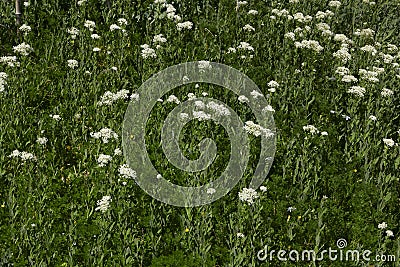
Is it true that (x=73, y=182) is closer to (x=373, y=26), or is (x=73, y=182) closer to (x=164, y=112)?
(x=164, y=112)

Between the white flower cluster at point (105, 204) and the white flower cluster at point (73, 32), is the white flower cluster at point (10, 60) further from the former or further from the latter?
the white flower cluster at point (105, 204)

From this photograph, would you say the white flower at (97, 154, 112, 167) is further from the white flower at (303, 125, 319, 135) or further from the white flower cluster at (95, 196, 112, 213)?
the white flower at (303, 125, 319, 135)

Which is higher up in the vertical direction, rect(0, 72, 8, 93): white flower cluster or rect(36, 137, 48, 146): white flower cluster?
rect(0, 72, 8, 93): white flower cluster

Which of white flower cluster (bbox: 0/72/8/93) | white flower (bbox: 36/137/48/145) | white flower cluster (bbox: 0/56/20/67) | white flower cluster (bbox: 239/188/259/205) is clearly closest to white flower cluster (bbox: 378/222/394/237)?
white flower cluster (bbox: 239/188/259/205)

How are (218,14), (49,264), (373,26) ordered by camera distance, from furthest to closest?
1. (373,26)
2. (218,14)
3. (49,264)

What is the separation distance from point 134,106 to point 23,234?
84.5 inches

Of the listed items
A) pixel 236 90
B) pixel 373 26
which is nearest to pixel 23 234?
pixel 236 90

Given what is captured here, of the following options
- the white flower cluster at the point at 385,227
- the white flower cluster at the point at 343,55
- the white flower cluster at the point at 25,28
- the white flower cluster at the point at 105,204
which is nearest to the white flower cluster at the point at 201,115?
the white flower cluster at the point at 105,204

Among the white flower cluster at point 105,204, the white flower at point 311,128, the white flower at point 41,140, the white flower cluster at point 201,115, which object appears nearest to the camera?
the white flower cluster at point 105,204

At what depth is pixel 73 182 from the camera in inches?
198

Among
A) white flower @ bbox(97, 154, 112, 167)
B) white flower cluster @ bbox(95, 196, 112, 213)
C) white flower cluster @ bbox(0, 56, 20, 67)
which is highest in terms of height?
white flower cluster @ bbox(0, 56, 20, 67)

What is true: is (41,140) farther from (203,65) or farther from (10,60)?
(203,65)

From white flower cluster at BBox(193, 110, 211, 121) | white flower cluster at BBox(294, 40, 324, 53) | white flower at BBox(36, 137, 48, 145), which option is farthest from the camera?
white flower cluster at BBox(294, 40, 324, 53)

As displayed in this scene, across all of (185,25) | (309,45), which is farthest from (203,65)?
(309,45)
